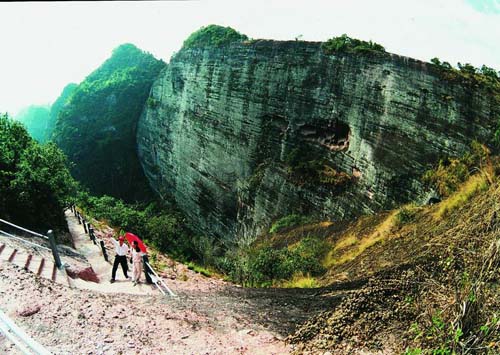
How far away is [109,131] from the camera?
136 feet

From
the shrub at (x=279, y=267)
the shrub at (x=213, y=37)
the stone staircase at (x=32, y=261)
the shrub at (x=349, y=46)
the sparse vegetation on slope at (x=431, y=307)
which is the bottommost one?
the shrub at (x=279, y=267)

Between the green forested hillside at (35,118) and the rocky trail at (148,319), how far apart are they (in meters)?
76.3

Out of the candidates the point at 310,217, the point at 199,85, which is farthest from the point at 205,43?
the point at 310,217

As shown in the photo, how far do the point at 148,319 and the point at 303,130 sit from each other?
585 inches

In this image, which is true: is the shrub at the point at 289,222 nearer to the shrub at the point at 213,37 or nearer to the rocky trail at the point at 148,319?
the rocky trail at the point at 148,319

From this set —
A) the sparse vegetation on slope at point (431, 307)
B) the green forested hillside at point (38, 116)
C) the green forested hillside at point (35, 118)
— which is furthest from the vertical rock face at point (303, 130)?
the green forested hillside at point (35, 118)

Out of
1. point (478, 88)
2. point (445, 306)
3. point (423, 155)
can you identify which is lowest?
point (445, 306)

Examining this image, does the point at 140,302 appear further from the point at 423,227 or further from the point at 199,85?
the point at 199,85

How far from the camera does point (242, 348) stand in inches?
171

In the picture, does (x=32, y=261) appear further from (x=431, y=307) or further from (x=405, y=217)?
(x=405, y=217)

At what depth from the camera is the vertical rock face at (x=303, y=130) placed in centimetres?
1312

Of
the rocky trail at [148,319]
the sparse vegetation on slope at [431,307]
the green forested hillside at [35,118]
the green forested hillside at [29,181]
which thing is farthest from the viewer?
the green forested hillside at [35,118]

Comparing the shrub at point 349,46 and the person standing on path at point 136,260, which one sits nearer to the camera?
the person standing on path at point 136,260

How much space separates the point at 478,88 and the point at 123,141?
37108 millimetres
